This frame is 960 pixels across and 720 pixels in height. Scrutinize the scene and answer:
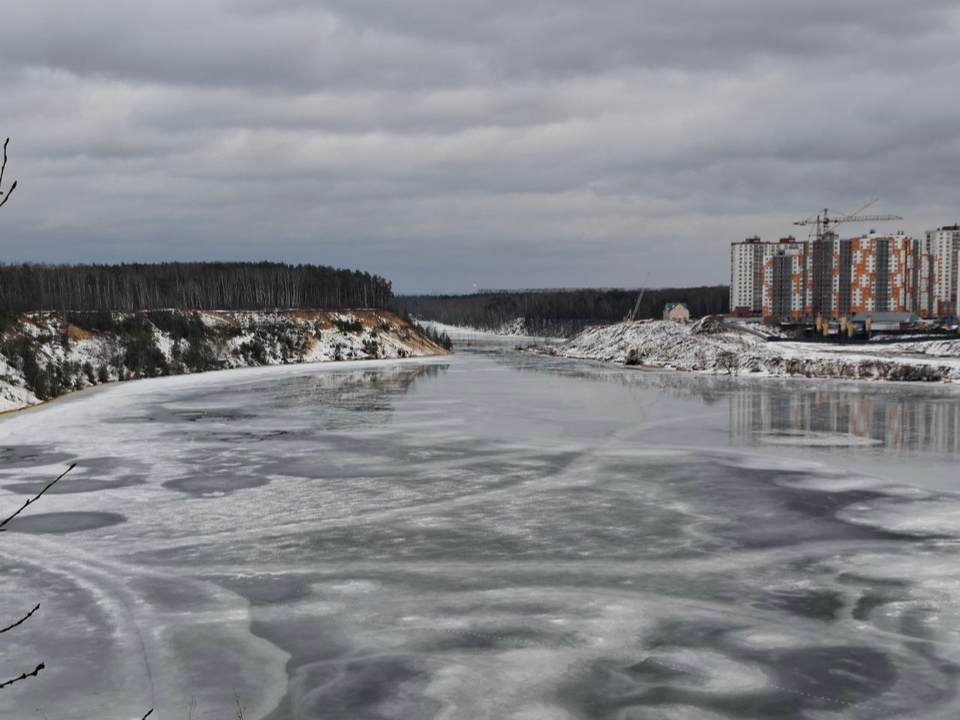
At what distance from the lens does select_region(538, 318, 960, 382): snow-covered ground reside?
54.2m

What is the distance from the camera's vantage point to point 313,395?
42.6 meters

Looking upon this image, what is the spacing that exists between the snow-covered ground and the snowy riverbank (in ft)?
67.3

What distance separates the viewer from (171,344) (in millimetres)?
69562

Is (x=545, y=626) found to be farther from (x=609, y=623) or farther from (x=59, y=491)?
(x=59, y=491)

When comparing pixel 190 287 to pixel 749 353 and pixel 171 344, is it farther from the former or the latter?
pixel 749 353

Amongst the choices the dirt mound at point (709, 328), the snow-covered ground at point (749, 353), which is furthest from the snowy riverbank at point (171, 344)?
the dirt mound at point (709, 328)

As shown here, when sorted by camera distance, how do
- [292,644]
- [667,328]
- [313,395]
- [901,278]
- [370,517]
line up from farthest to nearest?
[901,278]
[667,328]
[313,395]
[370,517]
[292,644]

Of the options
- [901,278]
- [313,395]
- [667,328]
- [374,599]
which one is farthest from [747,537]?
[901,278]

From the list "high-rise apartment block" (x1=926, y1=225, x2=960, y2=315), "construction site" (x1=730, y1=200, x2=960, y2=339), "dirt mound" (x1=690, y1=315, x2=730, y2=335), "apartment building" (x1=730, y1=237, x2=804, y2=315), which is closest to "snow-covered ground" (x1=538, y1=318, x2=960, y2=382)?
"dirt mound" (x1=690, y1=315, x2=730, y2=335)

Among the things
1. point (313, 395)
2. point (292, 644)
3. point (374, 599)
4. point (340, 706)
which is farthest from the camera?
point (313, 395)

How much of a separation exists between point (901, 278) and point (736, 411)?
100 metres

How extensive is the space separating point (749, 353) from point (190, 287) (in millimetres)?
64062

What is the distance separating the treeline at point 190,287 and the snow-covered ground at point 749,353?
33.3m

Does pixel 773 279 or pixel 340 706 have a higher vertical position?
pixel 773 279
